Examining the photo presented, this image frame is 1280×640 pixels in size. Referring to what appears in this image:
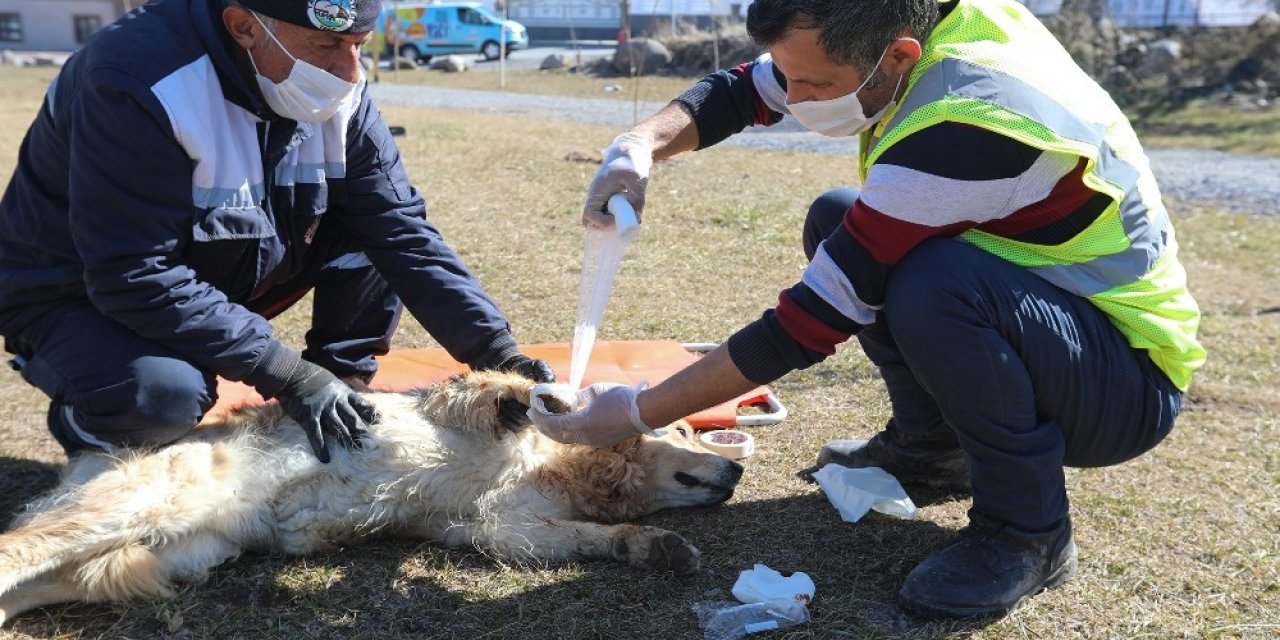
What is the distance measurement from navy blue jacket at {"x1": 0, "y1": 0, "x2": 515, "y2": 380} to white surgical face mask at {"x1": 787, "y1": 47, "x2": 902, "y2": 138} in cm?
145

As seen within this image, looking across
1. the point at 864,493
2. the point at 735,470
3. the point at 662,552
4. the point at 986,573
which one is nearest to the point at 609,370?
the point at 735,470

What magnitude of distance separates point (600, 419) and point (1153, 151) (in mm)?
11312

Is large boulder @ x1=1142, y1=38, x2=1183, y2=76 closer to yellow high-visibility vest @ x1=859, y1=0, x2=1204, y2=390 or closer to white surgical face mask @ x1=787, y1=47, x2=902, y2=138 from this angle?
yellow high-visibility vest @ x1=859, y1=0, x2=1204, y2=390

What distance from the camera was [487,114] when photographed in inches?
627

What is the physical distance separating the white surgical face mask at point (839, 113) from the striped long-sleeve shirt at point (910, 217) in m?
0.24

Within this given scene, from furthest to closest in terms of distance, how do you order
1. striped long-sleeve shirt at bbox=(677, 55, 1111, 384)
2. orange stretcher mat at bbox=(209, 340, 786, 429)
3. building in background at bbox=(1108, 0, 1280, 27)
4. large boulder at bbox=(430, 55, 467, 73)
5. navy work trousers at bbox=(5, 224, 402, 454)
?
large boulder at bbox=(430, 55, 467, 73) < building in background at bbox=(1108, 0, 1280, 27) < orange stretcher mat at bbox=(209, 340, 786, 429) < navy work trousers at bbox=(5, 224, 402, 454) < striped long-sleeve shirt at bbox=(677, 55, 1111, 384)

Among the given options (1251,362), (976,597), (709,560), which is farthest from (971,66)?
(1251,362)

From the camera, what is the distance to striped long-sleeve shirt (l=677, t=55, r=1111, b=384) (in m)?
2.42

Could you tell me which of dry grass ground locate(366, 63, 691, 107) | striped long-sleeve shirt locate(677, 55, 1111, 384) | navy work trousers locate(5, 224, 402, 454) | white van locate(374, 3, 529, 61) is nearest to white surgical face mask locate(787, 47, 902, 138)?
striped long-sleeve shirt locate(677, 55, 1111, 384)

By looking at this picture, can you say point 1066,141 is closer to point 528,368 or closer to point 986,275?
point 986,275

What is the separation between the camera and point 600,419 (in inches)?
110

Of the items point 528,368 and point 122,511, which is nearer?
point 122,511

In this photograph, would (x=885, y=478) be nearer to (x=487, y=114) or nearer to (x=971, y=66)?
(x=971, y=66)

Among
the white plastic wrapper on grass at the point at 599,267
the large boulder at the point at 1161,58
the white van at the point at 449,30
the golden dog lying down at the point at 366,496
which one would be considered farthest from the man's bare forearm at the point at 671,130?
the white van at the point at 449,30
